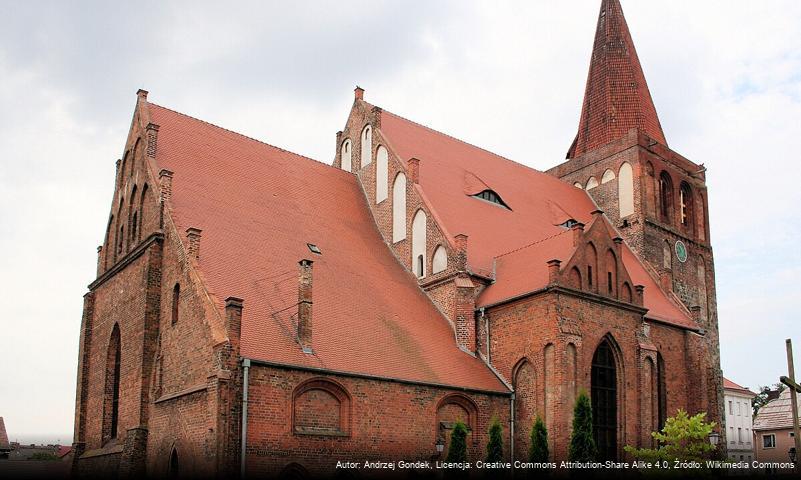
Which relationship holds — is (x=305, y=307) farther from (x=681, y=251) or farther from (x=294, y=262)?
(x=681, y=251)

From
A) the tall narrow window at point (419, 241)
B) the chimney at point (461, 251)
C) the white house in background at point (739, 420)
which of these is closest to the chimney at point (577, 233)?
the chimney at point (461, 251)

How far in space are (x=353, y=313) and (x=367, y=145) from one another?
33.0 ft

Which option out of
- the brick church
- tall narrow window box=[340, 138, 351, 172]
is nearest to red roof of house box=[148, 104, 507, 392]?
the brick church

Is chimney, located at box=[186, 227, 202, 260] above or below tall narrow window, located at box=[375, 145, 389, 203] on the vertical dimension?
below

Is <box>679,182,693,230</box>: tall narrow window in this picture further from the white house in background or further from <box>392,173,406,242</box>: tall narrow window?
the white house in background

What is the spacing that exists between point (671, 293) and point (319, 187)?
44.4 feet

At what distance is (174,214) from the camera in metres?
22.8

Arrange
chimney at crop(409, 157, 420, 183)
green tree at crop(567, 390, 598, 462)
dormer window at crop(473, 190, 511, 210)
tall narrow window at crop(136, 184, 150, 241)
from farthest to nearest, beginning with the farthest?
dormer window at crop(473, 190, 511, 210), chimney at crop(409, 157, 420, 183), tall narrow window at crop(136, 184, 150, 241), green tree at crop(567, 390, 598, 462)

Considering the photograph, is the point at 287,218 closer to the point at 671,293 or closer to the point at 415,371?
the point at 415,371

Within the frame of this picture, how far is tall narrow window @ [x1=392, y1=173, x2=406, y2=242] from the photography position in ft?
94.5

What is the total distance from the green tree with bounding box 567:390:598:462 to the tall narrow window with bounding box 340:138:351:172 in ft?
48.0

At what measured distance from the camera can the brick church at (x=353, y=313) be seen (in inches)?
790

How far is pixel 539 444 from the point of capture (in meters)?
21.6

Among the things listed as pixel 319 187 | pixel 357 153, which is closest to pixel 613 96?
pixel 357 153
